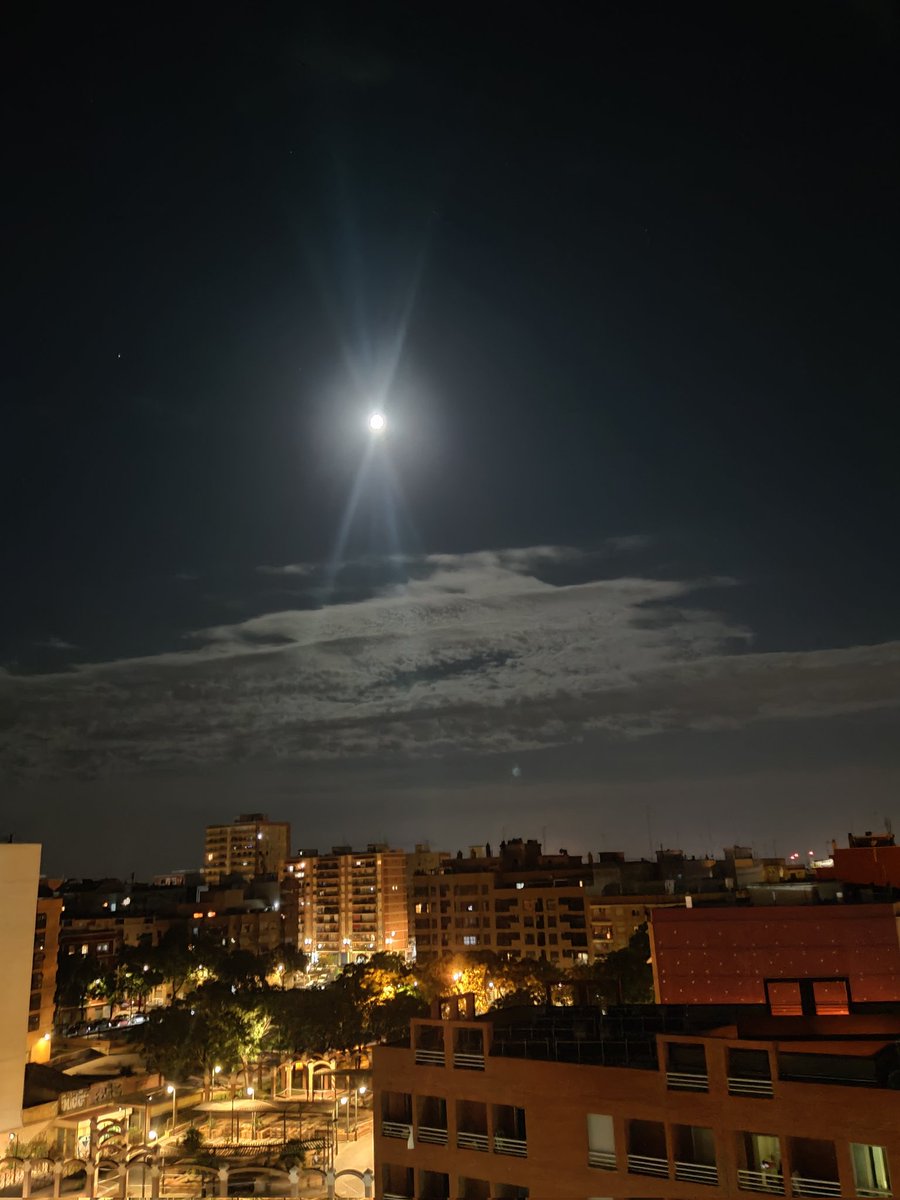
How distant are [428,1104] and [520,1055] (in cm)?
218

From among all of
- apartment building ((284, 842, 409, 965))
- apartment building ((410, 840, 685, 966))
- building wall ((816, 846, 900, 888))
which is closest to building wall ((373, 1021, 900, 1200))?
building wall ((816, 846, 900, 888))

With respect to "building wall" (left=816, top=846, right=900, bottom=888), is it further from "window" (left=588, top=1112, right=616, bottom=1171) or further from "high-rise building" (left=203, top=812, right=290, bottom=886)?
"high-rise building" (left=203, top=812, right=290, bottom=886)

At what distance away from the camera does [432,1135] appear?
17.0 metres

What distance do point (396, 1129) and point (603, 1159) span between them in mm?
4318

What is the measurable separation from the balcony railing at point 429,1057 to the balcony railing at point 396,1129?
1210 millimetres

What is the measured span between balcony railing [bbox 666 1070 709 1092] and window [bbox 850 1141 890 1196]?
7.56ft

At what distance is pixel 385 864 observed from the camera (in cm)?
10781

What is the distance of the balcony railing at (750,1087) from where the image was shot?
14.1 meters

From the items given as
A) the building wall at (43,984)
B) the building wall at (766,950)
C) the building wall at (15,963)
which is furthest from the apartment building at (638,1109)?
the building wall at (43,984)

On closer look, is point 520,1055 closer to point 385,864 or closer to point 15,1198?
point 15,1198

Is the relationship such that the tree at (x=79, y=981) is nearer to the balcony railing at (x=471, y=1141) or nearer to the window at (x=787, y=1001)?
the window at (x=787, y=1001)

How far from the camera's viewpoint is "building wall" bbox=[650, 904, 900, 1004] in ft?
95.0

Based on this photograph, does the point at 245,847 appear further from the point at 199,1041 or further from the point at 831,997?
the point at 831,997

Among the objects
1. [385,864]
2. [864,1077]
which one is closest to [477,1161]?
[864,1077]
